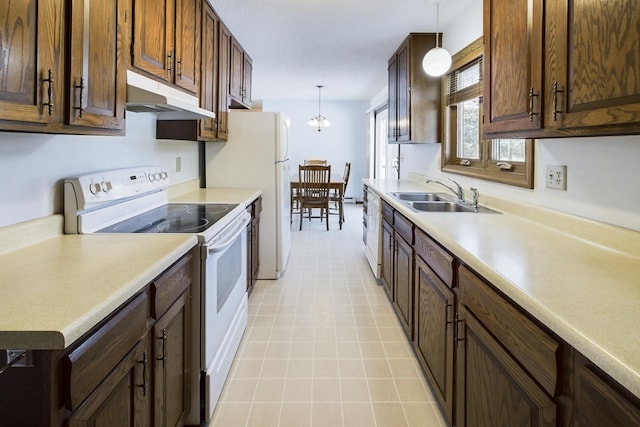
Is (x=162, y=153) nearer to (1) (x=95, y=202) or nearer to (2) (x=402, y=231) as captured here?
(1) (x=95, y=202)

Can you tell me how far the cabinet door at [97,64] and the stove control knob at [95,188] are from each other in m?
0.31

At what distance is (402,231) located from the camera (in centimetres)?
266

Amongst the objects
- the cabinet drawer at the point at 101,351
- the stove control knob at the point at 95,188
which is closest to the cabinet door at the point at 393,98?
the stove control knob at the point at 95,188

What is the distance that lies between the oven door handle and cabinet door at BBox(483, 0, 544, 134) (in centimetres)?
129

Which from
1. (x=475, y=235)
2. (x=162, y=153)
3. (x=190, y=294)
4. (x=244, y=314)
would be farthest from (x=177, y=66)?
(x=475, y=235)

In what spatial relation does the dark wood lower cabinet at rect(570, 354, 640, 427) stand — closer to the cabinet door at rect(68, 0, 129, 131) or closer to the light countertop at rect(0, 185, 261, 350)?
the light countertop at rect(0, 185, 261, 350)

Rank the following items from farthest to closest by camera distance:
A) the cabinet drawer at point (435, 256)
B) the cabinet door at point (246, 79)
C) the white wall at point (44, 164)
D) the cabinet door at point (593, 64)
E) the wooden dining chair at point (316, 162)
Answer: the wooden dining chair at point (316, 162) → the cabinet door at point (246, 79) → the cabinet drawer at point (435, 256) → the white wall at point (44, 164) → the cabinet door at point (593, 64)

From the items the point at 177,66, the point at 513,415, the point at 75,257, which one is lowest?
the point at 513,415

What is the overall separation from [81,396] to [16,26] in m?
0.90

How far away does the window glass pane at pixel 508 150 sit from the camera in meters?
2.57

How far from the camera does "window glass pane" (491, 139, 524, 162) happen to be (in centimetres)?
257

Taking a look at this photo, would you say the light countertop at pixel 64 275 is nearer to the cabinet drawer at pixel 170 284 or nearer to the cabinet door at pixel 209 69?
the cabinet drawer at pixel 170 284

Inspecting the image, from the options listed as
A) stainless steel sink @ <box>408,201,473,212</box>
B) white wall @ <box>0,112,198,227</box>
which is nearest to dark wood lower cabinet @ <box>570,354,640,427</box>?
white wall @ <box>0,112,198,227</box>

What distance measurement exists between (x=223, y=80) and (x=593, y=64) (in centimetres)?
282
